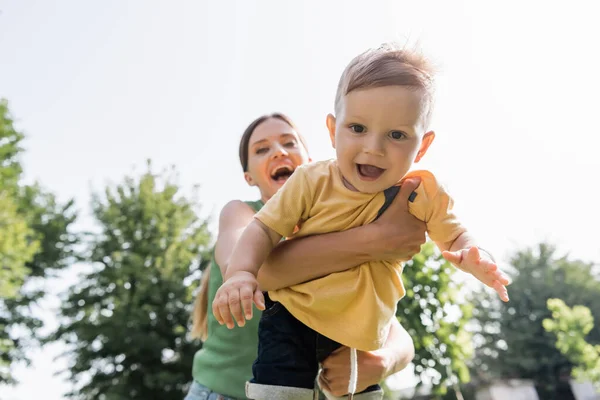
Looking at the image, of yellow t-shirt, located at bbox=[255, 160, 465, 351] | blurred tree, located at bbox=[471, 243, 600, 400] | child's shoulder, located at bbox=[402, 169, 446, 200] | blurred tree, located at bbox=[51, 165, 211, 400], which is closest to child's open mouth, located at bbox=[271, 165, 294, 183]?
yellow t-shirt, located at bbox=[255, 160, 465, 351]

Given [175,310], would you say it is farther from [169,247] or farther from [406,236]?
[406,236]

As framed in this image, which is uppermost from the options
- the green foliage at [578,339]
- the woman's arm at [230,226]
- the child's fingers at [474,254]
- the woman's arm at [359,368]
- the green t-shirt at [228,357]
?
the child's fingers at [474,254]

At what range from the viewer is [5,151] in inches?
607

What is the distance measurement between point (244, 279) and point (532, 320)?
88.7 ft

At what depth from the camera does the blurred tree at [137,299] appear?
44.0 ft

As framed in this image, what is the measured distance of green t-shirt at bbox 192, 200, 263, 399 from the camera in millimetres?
2373

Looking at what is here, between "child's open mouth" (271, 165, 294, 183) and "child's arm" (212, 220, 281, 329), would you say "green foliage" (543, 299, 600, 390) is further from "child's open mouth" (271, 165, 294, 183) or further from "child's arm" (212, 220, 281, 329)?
"child's arm" (212, 220, 281, 329)

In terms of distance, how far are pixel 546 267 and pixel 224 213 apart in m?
28.5

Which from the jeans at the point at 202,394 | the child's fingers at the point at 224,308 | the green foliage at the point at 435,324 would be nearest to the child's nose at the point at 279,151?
the jeans at the point at 202,394

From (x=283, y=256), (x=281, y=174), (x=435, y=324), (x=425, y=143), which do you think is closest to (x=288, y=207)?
(x=283, y=256)

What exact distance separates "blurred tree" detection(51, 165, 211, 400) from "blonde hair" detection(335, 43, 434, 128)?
13263mm

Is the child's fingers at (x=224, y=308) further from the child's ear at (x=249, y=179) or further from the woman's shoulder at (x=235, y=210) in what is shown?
the child's ear at (x=249, y=179)

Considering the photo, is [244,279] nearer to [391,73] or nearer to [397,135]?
[397,135]

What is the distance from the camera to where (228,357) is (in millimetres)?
2451
